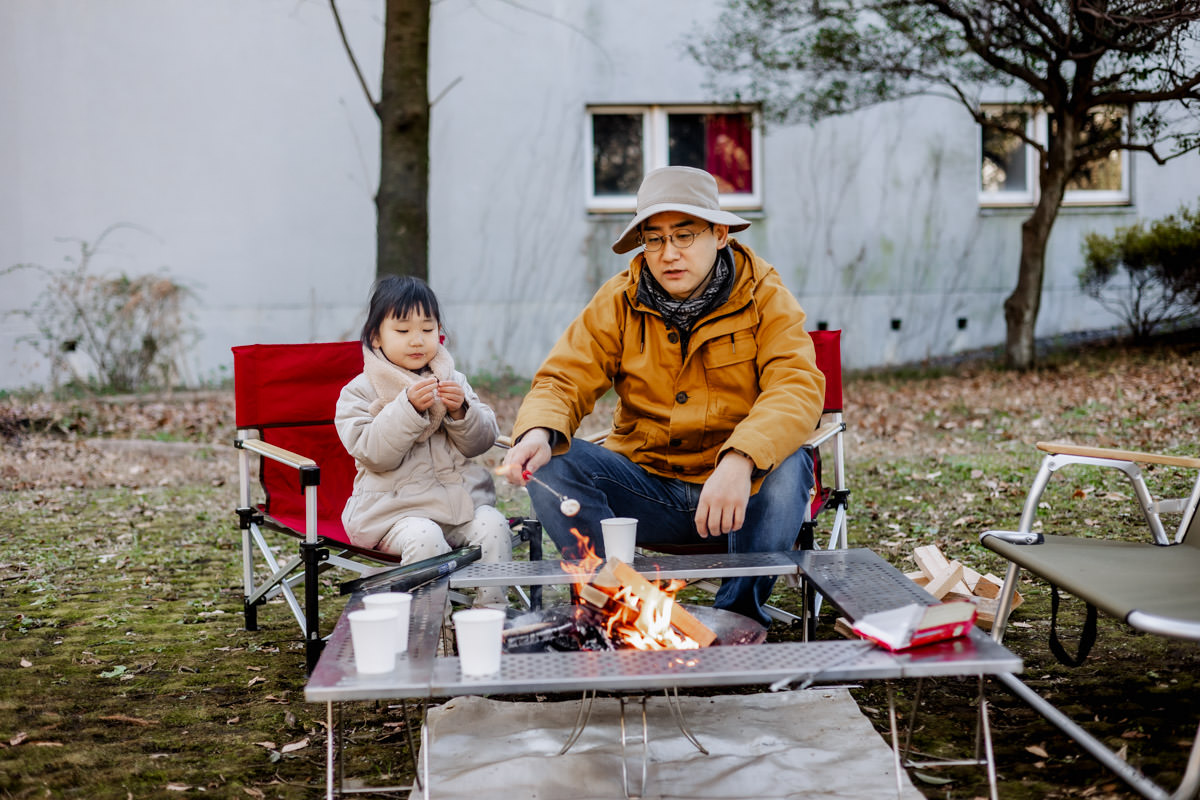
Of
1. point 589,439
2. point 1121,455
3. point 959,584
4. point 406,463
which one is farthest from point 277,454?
point 1121,455

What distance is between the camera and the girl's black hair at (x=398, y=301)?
3.16 meters

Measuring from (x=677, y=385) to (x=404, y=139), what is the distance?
438cm

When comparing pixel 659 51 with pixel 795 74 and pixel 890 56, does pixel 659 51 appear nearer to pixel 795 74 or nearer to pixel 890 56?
pixel 795 74

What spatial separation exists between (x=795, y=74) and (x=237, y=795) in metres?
9.03

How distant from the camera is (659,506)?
9.98 ft

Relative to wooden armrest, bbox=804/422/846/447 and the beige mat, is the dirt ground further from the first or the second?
wooden armrest, bbox=804/422/846/447

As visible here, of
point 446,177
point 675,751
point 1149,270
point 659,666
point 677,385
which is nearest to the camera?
point 659,666

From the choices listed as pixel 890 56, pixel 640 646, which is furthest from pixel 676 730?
pixel 890 56

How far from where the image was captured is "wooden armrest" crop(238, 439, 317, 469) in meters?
2.99

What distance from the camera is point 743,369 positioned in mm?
3066

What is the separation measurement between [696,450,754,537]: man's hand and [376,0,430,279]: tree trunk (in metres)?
4.70

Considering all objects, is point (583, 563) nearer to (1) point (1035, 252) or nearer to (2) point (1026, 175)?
(1) point (1035, 252)

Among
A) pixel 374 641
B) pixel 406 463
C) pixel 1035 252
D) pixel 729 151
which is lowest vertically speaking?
pixel 374 641

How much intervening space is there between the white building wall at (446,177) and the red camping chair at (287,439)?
634 centimetres
